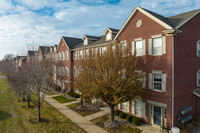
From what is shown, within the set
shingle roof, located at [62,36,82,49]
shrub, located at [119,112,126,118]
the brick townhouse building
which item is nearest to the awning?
the brick townhouse building

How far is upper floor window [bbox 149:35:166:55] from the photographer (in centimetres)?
1232

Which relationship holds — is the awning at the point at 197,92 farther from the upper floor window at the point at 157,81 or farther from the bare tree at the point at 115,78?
the bare tree at the point at 115,78

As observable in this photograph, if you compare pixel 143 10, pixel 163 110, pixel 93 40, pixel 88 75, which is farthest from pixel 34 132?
pixel 93 40

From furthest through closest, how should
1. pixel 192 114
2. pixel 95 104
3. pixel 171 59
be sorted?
pixel 95 104
pixel 192 114
pixel 171 59

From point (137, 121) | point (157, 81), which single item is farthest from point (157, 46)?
point (137, 121)

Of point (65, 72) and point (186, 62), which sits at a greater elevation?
point (186, 62)

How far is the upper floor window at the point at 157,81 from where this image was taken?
489 inches

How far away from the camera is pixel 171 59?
11734mm

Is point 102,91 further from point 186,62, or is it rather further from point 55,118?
point 186,62

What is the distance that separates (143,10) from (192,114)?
12856mm

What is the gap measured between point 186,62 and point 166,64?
299 cm

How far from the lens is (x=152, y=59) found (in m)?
13.3

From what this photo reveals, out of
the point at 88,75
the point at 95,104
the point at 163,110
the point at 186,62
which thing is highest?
the point at 186,62

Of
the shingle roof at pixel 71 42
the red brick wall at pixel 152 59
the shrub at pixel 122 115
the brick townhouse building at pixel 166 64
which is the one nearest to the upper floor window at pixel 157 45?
the brick townhouse building at pixel 166 64
